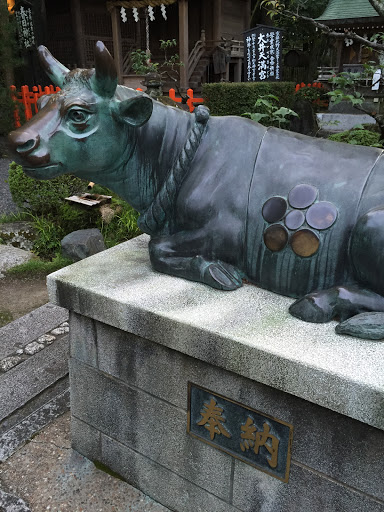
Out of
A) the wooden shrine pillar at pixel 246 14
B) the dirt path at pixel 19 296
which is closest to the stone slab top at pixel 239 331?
Result: the dirt path at pixel 19 296

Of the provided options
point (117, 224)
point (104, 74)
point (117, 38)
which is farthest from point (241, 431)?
point (117, 38)

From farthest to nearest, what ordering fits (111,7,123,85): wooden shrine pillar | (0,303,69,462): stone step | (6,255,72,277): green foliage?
(111,7,123,85): wooden shrine pillar → (6,255,72,277): green foliage → (0,303,69,462): stone step

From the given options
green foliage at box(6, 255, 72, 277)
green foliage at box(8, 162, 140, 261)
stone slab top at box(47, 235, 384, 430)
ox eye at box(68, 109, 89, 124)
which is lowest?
green foliage at box(6, 255, 72, 277)

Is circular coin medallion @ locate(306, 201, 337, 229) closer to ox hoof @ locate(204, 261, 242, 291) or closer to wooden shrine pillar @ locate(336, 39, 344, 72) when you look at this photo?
ox hoof @ locate(204, 261, 242, 291)

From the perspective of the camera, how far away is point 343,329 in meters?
1.94

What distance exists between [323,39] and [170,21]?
10260 mm

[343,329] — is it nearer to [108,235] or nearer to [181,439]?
[181,439]

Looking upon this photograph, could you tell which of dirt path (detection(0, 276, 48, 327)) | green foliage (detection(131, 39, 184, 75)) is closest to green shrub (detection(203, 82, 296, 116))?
green foliage (detection(131, 39, 184, 75))

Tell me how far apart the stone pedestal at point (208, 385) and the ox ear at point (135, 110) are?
33.1 inches

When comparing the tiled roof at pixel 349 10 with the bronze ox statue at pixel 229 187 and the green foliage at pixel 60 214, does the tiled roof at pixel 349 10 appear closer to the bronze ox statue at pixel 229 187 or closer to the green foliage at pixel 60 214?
the green foliage at pixel 60 214

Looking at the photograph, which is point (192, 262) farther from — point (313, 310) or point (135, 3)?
point (135, 3)

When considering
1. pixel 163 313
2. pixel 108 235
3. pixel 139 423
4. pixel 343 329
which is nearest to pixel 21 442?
pixel 139 423

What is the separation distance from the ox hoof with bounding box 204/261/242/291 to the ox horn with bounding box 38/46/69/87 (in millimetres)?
1187

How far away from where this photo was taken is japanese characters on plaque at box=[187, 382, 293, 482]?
198cm
